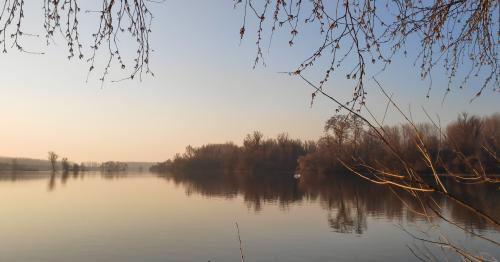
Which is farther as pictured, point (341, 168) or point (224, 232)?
point (341, 168)

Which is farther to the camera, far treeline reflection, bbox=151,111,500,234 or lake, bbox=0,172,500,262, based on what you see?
lake, bbox=0,172,500,262

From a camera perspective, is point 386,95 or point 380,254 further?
point 380,254

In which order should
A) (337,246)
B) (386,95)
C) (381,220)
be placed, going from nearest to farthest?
Result: (386,95) < (337,246) < (381,220)

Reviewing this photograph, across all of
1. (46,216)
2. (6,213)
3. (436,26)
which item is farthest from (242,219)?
(436,26)

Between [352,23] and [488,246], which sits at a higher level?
[352,23]

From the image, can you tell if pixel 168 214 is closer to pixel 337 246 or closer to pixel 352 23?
pixel 337 246

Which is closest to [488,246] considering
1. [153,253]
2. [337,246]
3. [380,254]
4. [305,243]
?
[380,254]

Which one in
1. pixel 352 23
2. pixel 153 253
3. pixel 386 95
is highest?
pixel 352 23

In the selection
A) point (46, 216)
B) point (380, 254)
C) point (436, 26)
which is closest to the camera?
point (436, 26)

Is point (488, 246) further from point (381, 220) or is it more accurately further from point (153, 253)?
point (153, 253)

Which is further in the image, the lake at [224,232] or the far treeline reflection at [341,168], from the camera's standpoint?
the lake at [224,232]

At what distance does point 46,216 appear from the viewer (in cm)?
2058

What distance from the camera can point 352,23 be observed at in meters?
2.08

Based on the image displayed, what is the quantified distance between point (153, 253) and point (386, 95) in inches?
488
